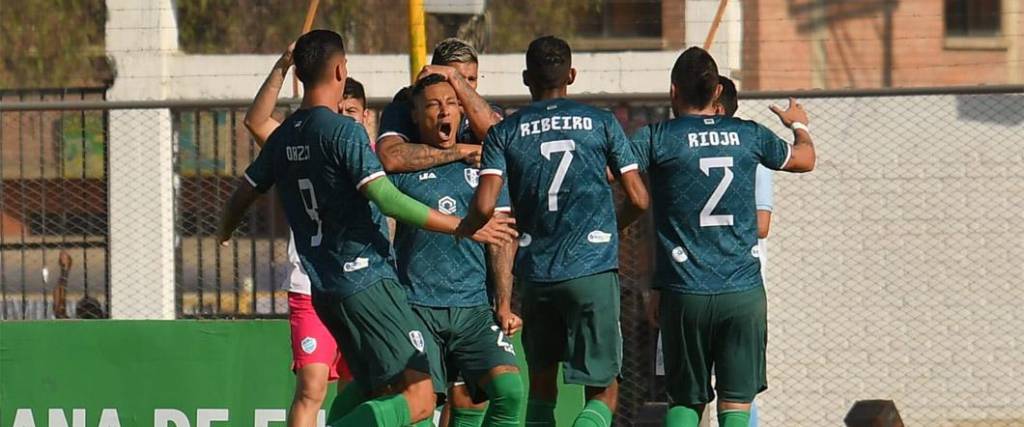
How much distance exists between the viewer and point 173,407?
978cm

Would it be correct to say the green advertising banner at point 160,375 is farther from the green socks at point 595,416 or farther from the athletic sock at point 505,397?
the green socks at point 595,416

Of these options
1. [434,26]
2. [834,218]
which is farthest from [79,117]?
[434,26]

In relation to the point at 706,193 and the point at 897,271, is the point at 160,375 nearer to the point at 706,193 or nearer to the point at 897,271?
the point at 706,193

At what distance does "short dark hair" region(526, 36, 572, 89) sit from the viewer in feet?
23.0

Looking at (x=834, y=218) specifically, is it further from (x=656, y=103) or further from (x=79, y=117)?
(x=79, y=117)

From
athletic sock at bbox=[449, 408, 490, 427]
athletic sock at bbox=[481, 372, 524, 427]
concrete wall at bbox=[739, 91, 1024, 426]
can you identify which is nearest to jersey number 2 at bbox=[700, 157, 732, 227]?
athletic sock at bbox=[481, 372, 524, 427]

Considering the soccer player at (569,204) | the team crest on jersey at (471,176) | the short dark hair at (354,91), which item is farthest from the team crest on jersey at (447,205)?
the short dark hair at (354,91)

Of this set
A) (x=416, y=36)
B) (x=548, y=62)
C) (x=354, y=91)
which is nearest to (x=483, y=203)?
(x=548, y=62)

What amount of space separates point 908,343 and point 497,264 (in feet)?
15.0

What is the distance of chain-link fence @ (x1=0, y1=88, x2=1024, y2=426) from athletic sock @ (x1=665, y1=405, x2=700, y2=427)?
323cm

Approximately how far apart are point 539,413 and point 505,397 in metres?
0.19

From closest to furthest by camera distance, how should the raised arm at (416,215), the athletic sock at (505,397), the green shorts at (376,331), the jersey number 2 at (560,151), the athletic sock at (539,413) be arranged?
1. the raised arm at (416,215)
2. the green shorts at (376,331)
3. the jersey number 2 at (560,151)
4. the athletic sock at (539,413)
5. the athletic sock at (505,397)

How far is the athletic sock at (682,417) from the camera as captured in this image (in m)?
7.16

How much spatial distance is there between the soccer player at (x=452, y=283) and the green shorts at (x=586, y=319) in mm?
331
